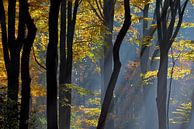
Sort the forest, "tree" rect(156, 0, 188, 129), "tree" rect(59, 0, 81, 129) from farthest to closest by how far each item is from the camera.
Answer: "tree" rect(59, 0, 81, 129)
"tree" rect(156, 0, 188, 129)
the forest

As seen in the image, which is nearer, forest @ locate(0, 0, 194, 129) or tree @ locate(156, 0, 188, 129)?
forest @ locate(0, 0, 194, 129)

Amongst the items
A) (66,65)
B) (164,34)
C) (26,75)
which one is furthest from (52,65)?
(164,34)

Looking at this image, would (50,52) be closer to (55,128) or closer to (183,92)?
(55,128)

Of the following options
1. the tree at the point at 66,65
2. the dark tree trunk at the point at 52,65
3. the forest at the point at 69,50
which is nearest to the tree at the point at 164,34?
the forest at the point at 69,50

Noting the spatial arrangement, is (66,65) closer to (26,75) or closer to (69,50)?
(69,50)

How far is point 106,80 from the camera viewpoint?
1806cm

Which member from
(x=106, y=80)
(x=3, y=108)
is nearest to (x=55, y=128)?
(x=3, y=108)

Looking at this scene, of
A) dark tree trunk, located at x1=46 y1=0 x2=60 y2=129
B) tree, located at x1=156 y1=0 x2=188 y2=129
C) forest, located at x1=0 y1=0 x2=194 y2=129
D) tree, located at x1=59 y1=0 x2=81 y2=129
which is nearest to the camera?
dark tree trunk, located at x1=46 y1=0 x2=60 y2=129

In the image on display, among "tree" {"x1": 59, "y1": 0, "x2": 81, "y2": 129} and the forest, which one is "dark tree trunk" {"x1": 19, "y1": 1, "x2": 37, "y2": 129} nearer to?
the forest

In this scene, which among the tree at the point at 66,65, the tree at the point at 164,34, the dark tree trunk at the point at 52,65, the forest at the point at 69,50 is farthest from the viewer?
the tree at the point at 66,65

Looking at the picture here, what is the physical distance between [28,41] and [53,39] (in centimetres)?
81

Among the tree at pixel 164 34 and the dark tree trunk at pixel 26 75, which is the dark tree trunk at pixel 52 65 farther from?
the tree at pixel 164 34

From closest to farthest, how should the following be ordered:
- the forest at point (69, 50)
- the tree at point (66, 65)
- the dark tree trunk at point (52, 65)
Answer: the dark tree trunk at point (52, 65) → the forest at point (69, 50) → the tree at point (66, 65)

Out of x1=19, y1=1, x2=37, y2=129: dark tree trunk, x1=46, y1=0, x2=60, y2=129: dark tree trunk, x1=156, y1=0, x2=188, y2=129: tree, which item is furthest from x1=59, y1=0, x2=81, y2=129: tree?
x1=46, y1=0, x2=60, y2=129: dark tree trunk
